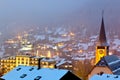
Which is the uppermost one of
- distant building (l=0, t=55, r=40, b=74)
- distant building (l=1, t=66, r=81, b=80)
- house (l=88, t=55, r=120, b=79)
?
distant building (l=1, t=66, r=81, b=80)

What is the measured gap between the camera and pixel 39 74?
37688mm

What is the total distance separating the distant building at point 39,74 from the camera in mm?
36750

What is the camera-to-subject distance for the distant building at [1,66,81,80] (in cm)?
3675

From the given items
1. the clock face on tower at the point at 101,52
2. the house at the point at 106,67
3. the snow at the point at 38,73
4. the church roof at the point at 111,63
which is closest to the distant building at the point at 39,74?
the snow at the point at 38,73

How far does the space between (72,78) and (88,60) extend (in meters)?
94.8

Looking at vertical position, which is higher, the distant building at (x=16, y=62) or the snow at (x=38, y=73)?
the snow at (x=38, y=73)

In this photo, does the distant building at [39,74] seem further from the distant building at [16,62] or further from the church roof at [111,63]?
the distant building at [16,62]

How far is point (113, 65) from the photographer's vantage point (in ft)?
198

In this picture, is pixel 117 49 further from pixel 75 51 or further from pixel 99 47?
pixel 99 47

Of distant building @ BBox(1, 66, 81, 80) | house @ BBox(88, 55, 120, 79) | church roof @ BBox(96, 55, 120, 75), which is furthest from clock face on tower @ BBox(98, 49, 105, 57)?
distant building @ BBox(1, 66, 81, 80)

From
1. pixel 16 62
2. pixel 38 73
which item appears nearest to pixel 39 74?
pixel 38 73

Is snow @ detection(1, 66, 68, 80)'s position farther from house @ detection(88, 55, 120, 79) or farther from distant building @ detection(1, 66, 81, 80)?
house @ detection(88, 55, 120, 79)

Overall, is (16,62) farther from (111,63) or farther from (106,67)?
(106,67)

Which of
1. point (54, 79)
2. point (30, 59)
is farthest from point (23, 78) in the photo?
point (30, 59)
